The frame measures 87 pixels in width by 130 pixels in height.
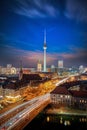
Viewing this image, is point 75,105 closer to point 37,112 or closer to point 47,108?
point 47,108

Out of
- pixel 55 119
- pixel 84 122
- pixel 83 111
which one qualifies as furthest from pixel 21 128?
pixel 83 111

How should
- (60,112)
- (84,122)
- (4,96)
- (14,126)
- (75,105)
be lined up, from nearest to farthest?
(14,126), (84,122), (60,112), (75,105), (4,96)

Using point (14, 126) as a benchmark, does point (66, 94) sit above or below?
above

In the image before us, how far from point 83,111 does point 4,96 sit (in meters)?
12.1

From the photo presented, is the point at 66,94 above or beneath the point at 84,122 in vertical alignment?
above

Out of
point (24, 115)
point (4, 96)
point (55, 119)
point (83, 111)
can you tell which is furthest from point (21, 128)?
point (4, 96)

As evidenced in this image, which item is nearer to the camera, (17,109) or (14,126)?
(14,126)

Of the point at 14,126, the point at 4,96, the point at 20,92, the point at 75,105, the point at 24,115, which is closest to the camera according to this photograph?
the point at 14,126

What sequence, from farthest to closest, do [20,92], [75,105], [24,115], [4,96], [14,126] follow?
[20,92], [4,96], [75,105], [24,115], [14,126]

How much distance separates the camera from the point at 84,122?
20391 mm

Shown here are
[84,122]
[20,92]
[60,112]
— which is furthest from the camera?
[20,92]

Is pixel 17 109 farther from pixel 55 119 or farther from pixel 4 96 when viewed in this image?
pixel 4 96

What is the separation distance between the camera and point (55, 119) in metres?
21.3

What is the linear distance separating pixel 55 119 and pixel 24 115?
→ 4.18 meters
